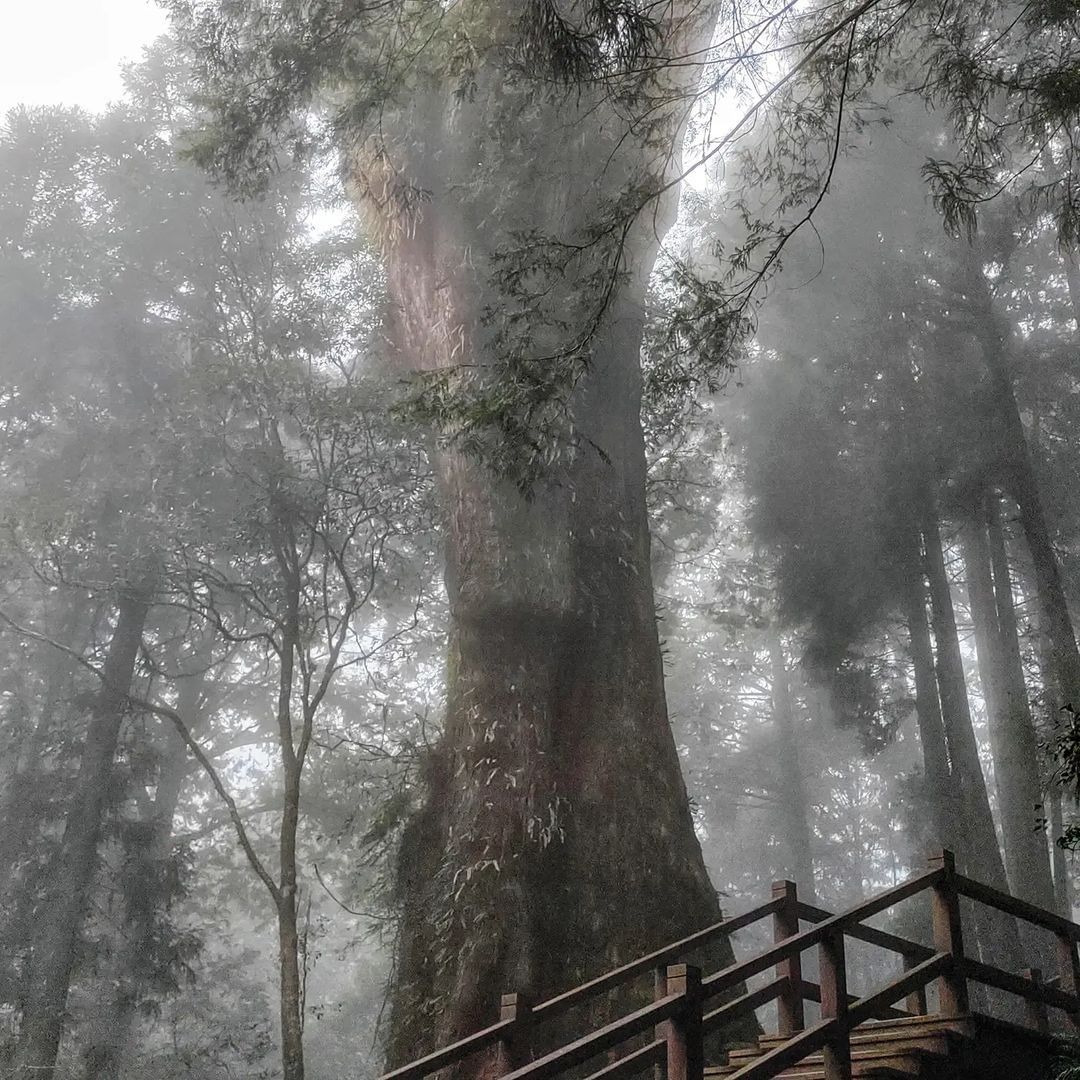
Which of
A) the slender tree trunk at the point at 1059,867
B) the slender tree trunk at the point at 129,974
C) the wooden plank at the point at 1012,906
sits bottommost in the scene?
the wooden plank at the point at 1012,906

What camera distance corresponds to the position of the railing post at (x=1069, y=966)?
6.74 m

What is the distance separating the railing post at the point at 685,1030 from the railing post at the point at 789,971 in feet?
6.24

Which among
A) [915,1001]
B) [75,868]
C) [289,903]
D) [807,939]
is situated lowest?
[807,939]

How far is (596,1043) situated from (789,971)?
2627 millimetres

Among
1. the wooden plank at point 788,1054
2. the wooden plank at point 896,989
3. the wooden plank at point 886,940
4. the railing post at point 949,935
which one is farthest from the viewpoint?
the wooden plank at point 886,940

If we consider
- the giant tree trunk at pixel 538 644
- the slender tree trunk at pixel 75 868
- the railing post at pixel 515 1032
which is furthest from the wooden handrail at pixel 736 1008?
the slender tree trunk at pixel 75 868

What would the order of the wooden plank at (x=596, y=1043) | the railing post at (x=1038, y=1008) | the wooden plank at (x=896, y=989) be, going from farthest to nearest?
the railing post at (x=1038, y=1008), the wooden plank at (x=896, y=989), the wooden plank at (x=596, y=1043)

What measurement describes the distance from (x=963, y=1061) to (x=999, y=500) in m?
10.7

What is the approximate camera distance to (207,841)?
73.4ft

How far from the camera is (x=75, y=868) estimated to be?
14.8 metres

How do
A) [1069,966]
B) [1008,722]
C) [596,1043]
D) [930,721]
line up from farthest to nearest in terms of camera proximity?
[930,721] < [1008,722] < [1069,966] < [596,1043]

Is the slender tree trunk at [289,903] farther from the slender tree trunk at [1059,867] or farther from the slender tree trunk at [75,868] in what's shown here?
the slender tree trunk at [1059,867]

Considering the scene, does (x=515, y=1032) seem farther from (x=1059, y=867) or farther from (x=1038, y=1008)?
(x=1059, y=867)

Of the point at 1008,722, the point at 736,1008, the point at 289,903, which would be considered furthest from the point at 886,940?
the point at 1008,722
